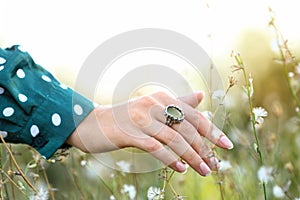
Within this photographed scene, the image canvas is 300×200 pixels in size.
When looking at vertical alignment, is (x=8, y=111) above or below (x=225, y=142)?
below

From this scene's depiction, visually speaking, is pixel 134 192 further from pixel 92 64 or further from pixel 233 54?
pixel 233 54

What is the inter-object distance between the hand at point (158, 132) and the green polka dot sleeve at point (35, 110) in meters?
0.07

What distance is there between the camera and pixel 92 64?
1.69 m

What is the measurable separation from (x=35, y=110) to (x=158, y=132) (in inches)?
13.8

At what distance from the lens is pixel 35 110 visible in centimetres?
157

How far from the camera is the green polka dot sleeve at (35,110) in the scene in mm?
1547

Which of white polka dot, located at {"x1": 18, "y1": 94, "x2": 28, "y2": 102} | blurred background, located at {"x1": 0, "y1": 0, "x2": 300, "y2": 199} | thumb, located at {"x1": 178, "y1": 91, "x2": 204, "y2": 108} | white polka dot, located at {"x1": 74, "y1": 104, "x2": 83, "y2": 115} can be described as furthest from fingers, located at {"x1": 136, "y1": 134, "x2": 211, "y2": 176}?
blurred background, located at {"x1": 0, "y1": 0, "x2": 300, "y2": 199}

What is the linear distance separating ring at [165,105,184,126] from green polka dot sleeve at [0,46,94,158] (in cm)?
24

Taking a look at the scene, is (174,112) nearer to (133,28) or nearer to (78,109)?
(78,109)

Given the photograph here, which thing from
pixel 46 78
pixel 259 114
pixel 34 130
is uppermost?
pixel 259 114

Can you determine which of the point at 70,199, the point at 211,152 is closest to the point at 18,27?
the point at 70,199

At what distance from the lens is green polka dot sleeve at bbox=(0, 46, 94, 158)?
5.08ft

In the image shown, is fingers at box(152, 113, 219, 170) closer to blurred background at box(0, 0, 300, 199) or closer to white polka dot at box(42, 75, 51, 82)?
white polka dot at box(42, 75, 51, 82)

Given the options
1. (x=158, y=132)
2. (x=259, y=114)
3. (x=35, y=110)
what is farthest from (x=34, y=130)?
(x=259, y=114)
